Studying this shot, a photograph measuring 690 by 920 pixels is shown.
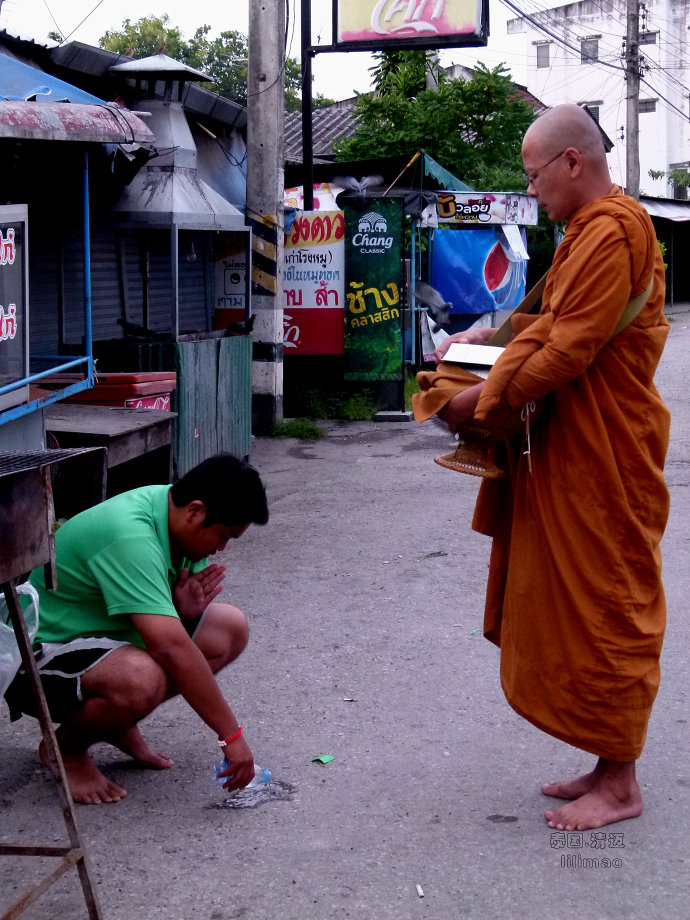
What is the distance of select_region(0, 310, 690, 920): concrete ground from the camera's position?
2.75 m

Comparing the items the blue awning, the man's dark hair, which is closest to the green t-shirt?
the man's dark hair

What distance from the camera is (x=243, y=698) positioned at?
4.09 meters

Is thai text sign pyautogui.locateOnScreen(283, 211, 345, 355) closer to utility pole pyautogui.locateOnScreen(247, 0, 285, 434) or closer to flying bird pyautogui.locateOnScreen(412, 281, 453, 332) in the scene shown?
utility pole pyautogui.locateOnScreen(247, 0, 285, 434)

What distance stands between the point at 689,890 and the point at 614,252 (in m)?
1.63

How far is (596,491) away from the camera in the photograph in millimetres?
2955

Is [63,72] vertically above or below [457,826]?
above

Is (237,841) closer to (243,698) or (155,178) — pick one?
(243,698)

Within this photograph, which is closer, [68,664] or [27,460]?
[27,460]

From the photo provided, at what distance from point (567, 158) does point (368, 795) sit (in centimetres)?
194

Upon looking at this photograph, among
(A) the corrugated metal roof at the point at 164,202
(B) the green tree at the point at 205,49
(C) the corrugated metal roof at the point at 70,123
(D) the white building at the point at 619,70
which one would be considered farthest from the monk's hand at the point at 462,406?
(D) the white building at the point at 619,70

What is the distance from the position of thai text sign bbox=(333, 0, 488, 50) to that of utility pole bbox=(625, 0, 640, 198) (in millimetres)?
15527

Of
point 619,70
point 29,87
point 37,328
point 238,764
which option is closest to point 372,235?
point 37,328

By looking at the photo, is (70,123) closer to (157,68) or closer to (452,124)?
(157,68)

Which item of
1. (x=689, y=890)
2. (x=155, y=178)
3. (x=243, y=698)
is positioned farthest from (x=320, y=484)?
(x=689, y=890)
